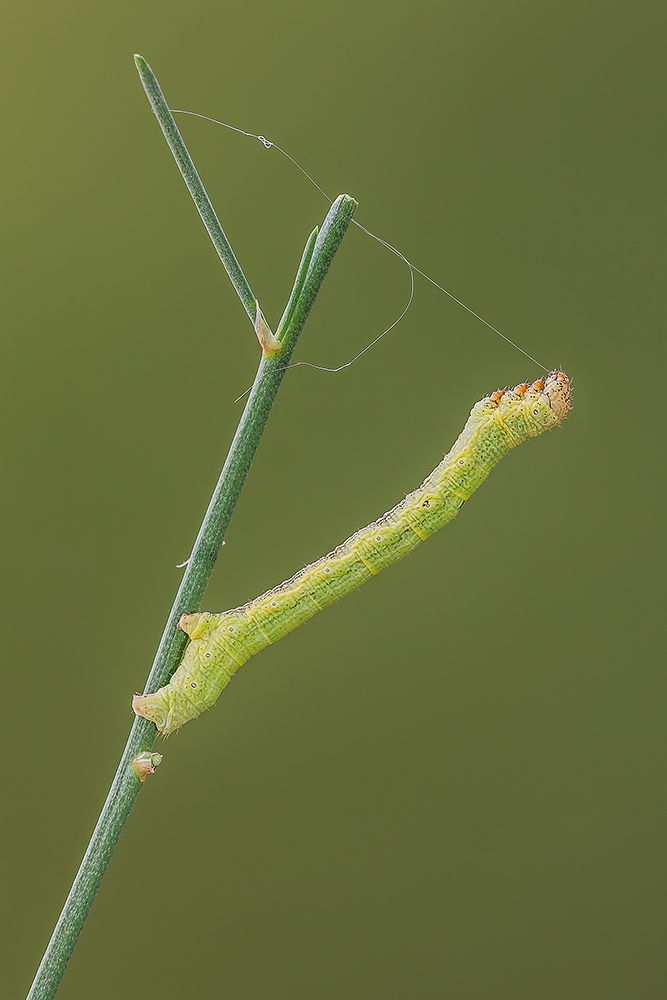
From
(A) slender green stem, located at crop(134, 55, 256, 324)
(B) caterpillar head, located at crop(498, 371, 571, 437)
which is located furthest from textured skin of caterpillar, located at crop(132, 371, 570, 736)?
(A) slender green stem, located at crop(134, 55, 256, 324)

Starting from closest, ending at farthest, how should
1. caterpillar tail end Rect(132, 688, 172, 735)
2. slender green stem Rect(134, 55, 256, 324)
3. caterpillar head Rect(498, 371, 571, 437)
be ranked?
1. slender green stem Rect(134, 55, 256, 324)
2. caterpillar tail end Rect(132, 688, 172, 735)
3. caterpillar head Rect(498, 371, 571, 437)

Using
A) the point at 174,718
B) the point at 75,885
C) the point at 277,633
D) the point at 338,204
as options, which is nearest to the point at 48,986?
the point at 75,885

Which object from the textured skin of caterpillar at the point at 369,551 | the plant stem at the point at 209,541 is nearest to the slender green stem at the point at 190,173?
the plant stem at the point at 209,541

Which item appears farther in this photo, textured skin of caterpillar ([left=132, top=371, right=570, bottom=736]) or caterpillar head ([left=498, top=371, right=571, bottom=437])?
caterpillar head ([left=498, top=371, right=571, bottom=437])

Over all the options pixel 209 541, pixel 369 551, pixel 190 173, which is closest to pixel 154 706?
pixel 209 541

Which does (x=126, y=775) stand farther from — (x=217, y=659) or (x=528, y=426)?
(x=528, y=426)

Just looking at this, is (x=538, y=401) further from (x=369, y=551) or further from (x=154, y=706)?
(x=154, y=706)

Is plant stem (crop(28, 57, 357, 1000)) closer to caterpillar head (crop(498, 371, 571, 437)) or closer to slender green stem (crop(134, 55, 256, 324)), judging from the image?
slender green stem (crop(134, 55, 256, 324))
